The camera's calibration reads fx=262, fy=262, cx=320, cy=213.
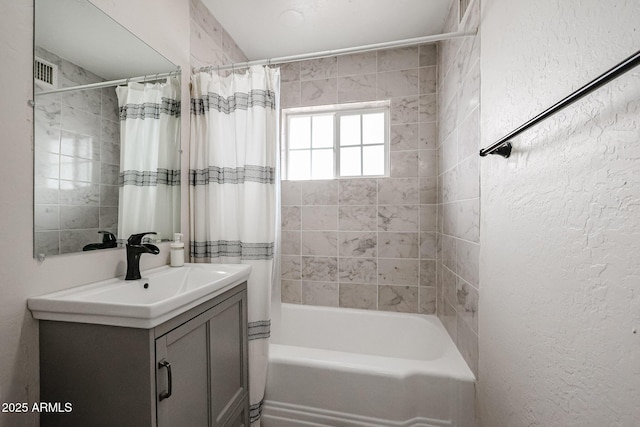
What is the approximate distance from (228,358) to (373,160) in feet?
5.80

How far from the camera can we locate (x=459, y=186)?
1.49 m

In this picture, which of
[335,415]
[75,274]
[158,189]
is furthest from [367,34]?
[335,415]

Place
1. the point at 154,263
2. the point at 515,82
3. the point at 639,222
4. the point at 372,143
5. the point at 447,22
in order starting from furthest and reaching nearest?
the point at 372,143, the point at 447,22, the point at 154,263, the point at 515,82, the point at 639,222

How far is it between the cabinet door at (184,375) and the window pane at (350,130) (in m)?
1.80

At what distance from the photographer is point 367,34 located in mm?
1959

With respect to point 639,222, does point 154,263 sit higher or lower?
lower

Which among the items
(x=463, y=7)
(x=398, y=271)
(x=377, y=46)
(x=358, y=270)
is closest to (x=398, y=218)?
(x=398, y=271)

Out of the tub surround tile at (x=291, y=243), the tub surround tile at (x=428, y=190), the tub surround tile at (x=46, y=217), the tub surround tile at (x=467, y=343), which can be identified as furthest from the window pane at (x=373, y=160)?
the tub surround tile at (x=46, y=217)

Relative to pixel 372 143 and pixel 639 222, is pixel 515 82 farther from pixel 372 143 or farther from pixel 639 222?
pixel 372 143

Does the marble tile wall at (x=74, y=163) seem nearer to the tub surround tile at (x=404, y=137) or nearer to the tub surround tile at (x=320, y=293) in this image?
the tub surround tile at (x=320, y=293)

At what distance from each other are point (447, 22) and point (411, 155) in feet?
2.95

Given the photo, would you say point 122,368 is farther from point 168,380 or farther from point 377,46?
point 377,46

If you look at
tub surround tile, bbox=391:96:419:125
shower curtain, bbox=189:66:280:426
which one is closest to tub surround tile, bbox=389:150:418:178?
tub surround tile, bbox=391:96:419:125

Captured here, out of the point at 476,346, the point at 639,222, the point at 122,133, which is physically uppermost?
the point at 122,133
